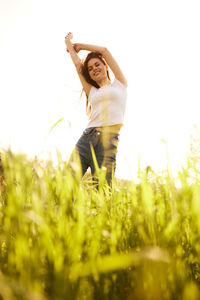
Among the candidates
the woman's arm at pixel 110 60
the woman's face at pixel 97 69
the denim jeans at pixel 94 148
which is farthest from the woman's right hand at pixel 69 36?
the denim jeans at pixel 94 148

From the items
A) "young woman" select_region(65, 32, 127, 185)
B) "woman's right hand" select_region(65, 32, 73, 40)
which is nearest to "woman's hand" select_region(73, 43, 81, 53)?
"young woman" select_region(65, 32, 127, 185)

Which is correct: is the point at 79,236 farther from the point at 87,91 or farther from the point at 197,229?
the point at 87,91

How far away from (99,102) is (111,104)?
0.21m

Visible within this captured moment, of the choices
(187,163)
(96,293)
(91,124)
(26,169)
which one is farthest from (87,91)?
(96,293)

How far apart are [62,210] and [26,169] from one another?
19 centimetres

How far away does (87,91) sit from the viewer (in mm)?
3578

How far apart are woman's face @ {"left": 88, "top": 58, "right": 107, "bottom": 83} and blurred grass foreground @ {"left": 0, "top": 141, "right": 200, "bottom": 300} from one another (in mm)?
2647

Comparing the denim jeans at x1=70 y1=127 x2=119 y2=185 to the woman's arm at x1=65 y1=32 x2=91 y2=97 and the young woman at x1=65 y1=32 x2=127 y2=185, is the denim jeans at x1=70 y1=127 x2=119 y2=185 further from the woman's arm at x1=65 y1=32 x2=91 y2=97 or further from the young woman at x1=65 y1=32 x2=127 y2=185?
the woman's arm at x1=65 y1=32 x2=91 y2=97

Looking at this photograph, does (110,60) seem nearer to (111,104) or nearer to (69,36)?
(111,104)

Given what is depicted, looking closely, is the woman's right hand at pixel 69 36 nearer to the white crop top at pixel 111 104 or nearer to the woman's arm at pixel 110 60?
the woman's arm at pixel 110 60

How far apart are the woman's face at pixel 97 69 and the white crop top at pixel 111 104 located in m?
0.23

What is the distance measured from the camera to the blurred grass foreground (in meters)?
0.65

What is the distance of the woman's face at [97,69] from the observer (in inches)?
135

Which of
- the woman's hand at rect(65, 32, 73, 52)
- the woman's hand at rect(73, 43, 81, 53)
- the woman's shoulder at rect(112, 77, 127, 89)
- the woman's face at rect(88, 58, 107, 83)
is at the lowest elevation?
the woman's shoulder at rect(112, 77, 127, 89)
